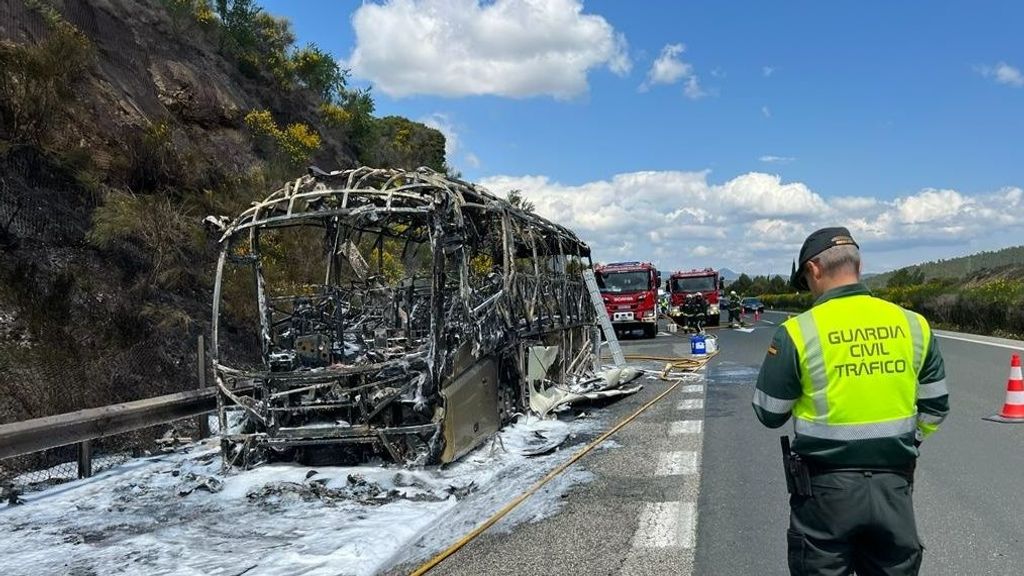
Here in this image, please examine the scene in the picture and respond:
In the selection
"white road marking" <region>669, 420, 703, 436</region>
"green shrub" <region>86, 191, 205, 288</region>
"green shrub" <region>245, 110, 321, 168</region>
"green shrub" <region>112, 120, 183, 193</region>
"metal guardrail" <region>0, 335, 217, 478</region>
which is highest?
"green shrub" <region>245, 110, 321, 168</region>

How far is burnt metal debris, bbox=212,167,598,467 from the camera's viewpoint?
716 centimetres

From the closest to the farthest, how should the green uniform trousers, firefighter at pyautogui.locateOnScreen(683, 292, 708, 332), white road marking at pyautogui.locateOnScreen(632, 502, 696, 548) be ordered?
the green uniform trousers < white road marking at pyautogui.locateOnScreen(632, 502, 696, 548) < firefighter at pyautogui.locateOnScreen(683, 292, 708, 332)

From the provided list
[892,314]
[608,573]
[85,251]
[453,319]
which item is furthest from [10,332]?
[892,314]

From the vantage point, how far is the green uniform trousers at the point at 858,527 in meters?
2.57

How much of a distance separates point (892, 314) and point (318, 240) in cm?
1407

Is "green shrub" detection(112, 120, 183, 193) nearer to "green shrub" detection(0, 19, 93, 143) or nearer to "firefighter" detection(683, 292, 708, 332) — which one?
"green shrub" detection(0, 19, 93, 143)

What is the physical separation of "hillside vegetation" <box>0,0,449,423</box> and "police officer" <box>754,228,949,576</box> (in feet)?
24.7

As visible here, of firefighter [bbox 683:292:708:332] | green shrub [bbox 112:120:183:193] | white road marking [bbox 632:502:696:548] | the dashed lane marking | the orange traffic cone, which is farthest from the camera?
firefighter [bbox 683:292:708:332]

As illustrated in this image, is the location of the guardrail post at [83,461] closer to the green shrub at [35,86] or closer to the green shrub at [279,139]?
the green shrub at [35,86]

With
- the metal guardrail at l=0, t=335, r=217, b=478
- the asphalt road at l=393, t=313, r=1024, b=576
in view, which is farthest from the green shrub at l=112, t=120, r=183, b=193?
the asphalt road at l=393, t=313, r=1024, b=576

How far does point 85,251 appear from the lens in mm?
11836

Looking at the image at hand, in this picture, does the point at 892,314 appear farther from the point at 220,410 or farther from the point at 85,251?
the point at 85,251

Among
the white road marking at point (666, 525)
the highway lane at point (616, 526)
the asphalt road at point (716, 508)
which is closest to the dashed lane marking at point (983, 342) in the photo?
the asphalt road at point (716, 508)

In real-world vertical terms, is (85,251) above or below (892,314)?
above
